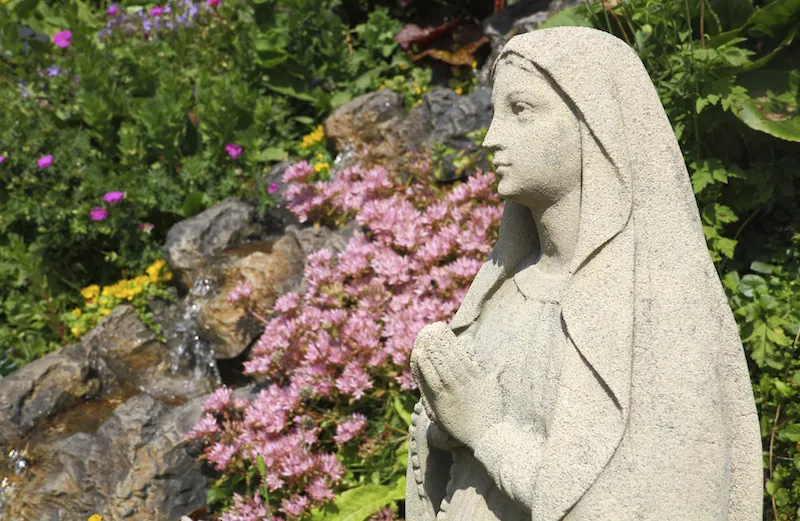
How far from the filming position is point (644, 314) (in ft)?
6.21

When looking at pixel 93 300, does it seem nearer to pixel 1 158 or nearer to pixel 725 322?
pixel 1 158

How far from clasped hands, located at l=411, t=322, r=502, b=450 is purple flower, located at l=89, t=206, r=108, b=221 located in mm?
4832

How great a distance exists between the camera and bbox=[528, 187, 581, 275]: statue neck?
81.5 inches

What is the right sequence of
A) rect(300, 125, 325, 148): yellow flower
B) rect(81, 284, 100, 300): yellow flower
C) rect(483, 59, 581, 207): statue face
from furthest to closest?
rect(300, 125, 325, 148): yellow flower
rect(81, 284, 100, 300): yellow flower
rect(483, 59, 581, 207): statue face

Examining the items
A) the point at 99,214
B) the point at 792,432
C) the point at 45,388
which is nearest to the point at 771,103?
the point at 792,432

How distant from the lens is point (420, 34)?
7289 mm

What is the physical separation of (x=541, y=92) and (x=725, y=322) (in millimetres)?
649

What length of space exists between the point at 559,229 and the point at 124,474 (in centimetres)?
336

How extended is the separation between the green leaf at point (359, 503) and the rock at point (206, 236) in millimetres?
2449

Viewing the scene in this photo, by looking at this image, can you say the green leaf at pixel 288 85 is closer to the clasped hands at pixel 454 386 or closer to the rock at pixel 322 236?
the rock at pixel 322 236

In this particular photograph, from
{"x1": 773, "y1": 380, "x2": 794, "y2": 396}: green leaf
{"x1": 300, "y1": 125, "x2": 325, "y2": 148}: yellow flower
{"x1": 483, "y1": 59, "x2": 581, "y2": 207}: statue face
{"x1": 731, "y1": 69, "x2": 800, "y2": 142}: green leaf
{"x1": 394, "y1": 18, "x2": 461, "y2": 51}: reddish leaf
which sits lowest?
{"x1": 773, "y1": 380, "x2": 794, "y2": 396}: green leaf

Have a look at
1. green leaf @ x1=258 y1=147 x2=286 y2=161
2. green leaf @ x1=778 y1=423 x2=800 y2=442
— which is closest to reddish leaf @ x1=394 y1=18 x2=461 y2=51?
green leaf @ x1=258 y1=147 x2=286 y2=161

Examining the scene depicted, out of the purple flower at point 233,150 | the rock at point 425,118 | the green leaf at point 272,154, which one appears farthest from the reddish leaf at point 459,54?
the purple flower at point 233,150

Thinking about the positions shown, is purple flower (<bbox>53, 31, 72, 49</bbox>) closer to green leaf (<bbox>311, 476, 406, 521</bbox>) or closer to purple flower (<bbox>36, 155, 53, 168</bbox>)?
purple flower (<bbox>36, 155, 53, 168</bbox>)
